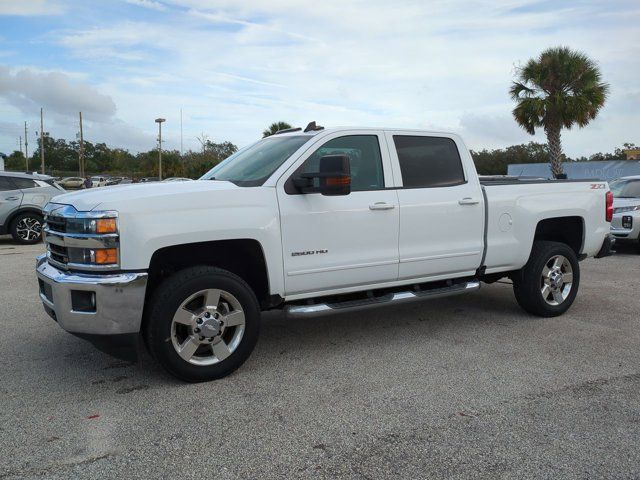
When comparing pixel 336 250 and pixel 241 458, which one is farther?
pixel 336 250

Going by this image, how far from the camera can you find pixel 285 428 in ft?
11.6

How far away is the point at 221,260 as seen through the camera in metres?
4.63

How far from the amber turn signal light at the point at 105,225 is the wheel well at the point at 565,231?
14.7ft

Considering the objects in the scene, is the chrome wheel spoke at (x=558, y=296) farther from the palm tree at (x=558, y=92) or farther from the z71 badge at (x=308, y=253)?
the palm tree at (x=558, y=92)

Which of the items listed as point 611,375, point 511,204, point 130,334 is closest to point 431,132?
point 511,204

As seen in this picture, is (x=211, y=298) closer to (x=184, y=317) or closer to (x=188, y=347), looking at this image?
(x=184, y=317)

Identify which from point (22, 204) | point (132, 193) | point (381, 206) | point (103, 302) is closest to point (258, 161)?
point (381, 206)

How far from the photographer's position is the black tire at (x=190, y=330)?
4043mm

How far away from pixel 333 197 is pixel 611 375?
2.57 meters

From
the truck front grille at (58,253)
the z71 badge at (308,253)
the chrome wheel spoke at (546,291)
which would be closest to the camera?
the truck front grille at (58,253)

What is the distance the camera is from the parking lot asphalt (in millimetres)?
3117

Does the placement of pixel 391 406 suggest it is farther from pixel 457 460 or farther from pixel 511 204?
pixel 511 204

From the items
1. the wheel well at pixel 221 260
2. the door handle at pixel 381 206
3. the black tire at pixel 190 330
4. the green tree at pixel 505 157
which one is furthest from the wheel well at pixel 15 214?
the green tree at pixel 505 157

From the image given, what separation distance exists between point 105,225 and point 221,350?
1.24 meters
